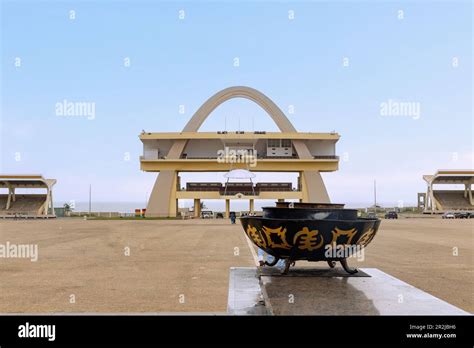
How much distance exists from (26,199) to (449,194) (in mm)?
73956

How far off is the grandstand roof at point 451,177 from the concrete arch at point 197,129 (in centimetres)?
2064

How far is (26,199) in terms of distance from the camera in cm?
6334

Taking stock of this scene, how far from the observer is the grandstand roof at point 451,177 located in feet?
203

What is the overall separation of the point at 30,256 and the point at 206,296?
903cm

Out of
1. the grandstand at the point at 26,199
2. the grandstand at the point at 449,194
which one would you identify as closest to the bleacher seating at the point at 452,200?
the grandstand at the point at 449,194

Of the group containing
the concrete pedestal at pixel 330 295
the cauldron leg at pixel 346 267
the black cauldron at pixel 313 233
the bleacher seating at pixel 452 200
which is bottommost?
the bleacher seating at pixel 452 200

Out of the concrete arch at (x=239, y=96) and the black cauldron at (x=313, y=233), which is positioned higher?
the concrete arch at (x=239, y=96)

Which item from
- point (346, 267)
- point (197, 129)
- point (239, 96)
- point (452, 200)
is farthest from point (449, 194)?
point (346, 267)

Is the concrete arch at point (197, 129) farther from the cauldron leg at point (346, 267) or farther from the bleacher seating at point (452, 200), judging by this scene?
the cauldron leg at point (346, 267)

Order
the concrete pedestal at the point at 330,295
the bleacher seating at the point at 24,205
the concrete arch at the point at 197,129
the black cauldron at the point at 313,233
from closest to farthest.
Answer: the concrete pedestal at the point at 330,295
the black cauldron at the point at 313,233
the concrete arch at the point at 197,129
the bleacher seating at the point at 24,205

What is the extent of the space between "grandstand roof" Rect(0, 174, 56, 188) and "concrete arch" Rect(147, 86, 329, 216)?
1734 cm

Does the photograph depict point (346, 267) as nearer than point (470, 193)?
Yes

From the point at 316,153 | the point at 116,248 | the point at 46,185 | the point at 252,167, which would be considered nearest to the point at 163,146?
the point at 252,167

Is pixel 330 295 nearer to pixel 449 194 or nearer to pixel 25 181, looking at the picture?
pixel 25 181
